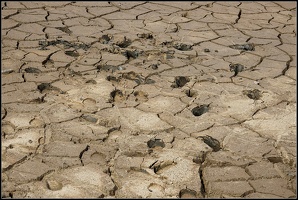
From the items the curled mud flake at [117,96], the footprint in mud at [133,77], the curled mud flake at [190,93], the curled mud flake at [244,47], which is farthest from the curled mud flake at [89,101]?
the curled mud flake at [244,47]

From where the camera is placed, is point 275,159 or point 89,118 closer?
point 275,159

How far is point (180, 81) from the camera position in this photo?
380 centimetres

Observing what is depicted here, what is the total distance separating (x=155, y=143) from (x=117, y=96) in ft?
2.14

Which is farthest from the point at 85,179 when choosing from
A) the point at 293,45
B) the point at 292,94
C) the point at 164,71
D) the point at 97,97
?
the point at 293,45

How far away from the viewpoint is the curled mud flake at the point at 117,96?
11.4 ft

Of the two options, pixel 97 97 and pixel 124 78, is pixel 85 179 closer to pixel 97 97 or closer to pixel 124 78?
pixel 97 97

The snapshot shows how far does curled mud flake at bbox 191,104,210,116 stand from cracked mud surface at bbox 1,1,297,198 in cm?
1

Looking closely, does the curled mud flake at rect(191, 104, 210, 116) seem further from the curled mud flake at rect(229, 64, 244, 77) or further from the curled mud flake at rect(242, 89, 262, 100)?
the curled mud flake at rect(229, 64, 244, 77)

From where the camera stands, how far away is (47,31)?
179 inches

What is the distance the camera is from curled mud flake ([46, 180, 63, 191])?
8.27 ft

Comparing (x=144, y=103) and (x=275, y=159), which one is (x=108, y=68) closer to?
(x=144, y=103)

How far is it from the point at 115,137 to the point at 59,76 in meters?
0.92

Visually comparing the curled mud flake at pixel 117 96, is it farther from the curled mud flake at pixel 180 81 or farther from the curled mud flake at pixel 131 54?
the curled mud flake at pixel 131 54

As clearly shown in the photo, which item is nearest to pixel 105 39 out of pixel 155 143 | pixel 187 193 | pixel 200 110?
pixel 200 110
